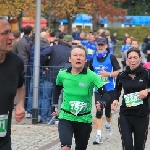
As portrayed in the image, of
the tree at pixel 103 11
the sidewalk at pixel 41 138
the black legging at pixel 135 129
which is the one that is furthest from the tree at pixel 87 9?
the black legging at pixel 135 129

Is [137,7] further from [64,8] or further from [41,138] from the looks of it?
[41,138]

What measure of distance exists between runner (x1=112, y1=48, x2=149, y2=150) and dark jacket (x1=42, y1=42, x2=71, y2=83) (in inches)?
175

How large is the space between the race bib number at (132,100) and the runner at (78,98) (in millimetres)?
451

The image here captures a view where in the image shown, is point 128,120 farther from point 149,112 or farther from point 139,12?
point 139,12

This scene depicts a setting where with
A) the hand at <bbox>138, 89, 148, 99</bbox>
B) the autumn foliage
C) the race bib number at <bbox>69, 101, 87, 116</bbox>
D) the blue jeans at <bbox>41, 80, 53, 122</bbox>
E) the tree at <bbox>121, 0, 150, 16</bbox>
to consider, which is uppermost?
the tree at <bbox>121, 0, 150, 16</bbox>

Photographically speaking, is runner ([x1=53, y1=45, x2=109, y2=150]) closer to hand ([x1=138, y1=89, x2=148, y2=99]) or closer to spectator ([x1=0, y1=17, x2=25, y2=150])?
hand ([x1=138, y1=89, x2=148, y2=99])

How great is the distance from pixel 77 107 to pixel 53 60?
5311mm

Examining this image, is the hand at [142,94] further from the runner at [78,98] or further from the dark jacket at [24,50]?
the dark jacket at [24,50]

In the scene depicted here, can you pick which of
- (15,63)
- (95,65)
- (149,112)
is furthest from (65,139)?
(95,65)

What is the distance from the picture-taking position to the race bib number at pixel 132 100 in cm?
835

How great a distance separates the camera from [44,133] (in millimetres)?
12031

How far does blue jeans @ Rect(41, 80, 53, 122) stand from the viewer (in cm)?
1328

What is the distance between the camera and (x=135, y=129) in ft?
27.4

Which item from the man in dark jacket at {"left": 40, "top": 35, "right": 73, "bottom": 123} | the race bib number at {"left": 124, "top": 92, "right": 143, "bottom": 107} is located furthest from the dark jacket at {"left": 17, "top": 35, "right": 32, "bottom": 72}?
the race bib number at {"left": 124, "top": 92, "right": 143, "bottom": 107}
